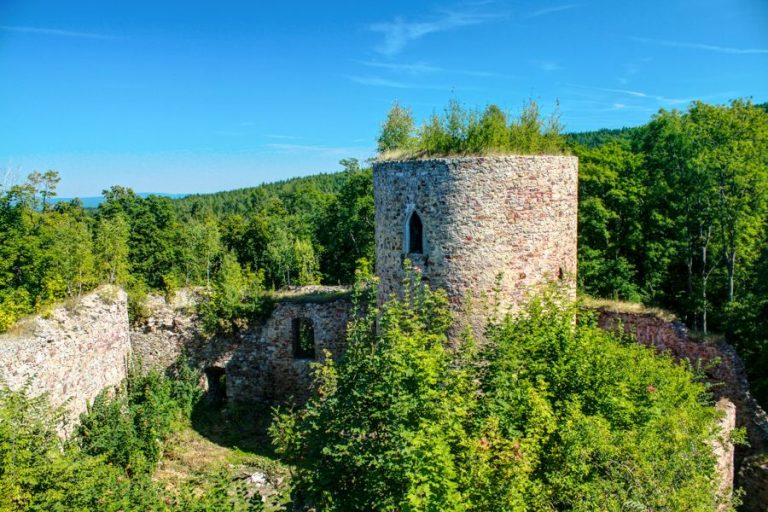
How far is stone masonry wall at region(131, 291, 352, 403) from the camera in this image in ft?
49.0

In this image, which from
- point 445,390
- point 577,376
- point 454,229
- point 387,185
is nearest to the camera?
point 445,390

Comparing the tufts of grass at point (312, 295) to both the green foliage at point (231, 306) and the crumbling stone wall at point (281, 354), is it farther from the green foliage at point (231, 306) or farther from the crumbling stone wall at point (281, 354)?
the green foliage at point (231, 306)

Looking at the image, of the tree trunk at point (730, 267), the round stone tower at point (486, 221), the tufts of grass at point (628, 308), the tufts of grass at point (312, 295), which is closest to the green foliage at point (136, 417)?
the tufts of grass at point (312, 295)

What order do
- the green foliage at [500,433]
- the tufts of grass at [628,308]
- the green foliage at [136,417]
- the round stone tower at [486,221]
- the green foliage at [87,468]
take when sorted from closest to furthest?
the green foliage at [500,433], the green foliage at [87,468], the round stone tower at [486,221], the green foliage at [136,417], the tufts of grass at [628,308]

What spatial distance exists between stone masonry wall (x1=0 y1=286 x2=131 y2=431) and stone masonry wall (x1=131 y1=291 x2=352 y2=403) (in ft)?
2.80

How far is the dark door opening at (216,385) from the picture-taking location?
15.6m

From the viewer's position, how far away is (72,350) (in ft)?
38.6

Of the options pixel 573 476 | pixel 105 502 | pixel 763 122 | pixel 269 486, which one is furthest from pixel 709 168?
pixel 105 502

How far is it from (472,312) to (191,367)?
31.0 feet

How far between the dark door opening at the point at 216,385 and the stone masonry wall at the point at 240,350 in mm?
319

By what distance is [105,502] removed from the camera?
7656mm

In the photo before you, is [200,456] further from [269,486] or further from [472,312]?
[472,312]

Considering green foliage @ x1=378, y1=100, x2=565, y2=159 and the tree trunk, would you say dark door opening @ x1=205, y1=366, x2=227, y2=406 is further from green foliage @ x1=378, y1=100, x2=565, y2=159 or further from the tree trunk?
the tree trunk

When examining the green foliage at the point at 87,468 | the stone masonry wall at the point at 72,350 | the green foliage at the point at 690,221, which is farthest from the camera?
the green foliage at the point at 690,221
